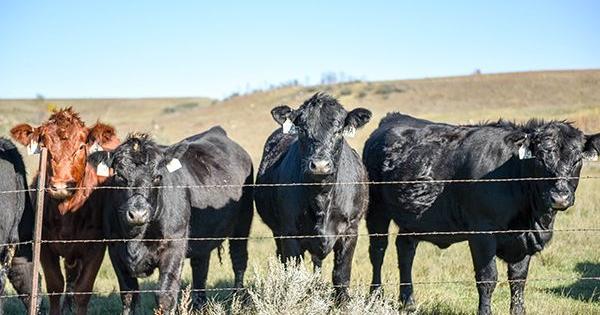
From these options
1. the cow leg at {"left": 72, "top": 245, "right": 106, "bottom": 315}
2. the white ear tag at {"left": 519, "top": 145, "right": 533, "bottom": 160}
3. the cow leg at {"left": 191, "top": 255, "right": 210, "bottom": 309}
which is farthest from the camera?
the cow leg at {"left": 191, "top": 255, "right": 210, "bottom": 309}

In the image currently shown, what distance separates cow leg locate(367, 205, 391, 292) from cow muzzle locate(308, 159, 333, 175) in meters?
2.16

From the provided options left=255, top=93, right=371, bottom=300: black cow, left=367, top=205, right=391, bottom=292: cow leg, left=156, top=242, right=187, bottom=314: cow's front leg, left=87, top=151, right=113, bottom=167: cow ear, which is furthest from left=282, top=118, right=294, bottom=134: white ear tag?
left=367, top=205, right=391, bottom=292: cow leg

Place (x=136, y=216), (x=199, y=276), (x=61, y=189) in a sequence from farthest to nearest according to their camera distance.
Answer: (x=199, y=276), (x=61, y=189), (x=136, y=216)

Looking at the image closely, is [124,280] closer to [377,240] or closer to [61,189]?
[61,189]

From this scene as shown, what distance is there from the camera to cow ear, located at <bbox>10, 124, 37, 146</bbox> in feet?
23.8

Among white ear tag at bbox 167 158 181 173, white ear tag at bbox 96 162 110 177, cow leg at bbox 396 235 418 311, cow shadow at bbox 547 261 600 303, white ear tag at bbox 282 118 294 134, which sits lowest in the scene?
cow shadow at bbox 547 261 600 303

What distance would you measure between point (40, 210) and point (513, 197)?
4115 millimetres

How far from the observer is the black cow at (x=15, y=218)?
654 cm

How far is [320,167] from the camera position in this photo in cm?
647

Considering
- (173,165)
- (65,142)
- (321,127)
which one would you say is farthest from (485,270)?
(65,142)

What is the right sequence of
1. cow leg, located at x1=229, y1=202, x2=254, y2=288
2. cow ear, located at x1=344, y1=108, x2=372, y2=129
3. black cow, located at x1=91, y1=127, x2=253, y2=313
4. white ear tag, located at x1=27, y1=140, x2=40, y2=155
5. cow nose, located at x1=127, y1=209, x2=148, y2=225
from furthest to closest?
cow leg, located at x1=229, y1=202, x2=254, y2=288, white ear tag, located at x1=27, y1=140, x2=40, y2=155, cow ear, located at x1=344, y1=108, x2=372, y2=129, black cow, located at x1=91, y1=127, x2=253, y2=313, cow nose, located at x1=127, y1=209, x2=148, y2=225

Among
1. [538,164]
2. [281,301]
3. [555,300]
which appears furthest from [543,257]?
[281,301]

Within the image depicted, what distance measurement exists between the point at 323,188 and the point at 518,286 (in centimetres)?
204

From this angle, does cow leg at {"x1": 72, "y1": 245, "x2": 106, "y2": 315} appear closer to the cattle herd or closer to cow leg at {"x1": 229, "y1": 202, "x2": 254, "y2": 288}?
the cattle herd
